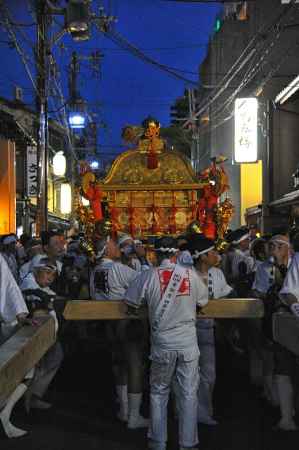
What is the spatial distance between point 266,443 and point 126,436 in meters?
1.31

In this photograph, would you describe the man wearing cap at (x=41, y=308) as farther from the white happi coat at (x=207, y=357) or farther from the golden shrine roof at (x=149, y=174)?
the golden shrine roof at (x=149, y=174)

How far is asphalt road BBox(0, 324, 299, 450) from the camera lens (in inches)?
227

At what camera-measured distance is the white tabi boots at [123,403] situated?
654 cm

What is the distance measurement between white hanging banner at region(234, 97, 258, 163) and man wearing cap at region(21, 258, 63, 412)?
53.4ft

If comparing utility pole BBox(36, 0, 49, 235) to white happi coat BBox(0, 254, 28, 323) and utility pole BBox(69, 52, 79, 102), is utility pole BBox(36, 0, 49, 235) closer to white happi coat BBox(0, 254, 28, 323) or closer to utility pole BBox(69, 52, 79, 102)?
white happi coat BBox(0, 254, 28, 323)

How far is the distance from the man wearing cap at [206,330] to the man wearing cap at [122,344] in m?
0.62

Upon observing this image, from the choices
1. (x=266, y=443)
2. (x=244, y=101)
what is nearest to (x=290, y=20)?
(x=244, y=101)

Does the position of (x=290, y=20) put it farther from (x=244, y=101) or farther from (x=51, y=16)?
(x=51, y=16)

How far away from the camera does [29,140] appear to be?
25594mm

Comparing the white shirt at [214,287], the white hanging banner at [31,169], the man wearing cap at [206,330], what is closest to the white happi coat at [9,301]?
the man wearing cap at [206,330]

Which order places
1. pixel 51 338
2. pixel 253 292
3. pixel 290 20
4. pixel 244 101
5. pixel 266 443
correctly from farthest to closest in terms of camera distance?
pixel 290 20 → pixel 244 101 → pixel 253 292 → pixel 266 443 → pixel 51 338

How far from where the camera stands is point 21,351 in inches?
151

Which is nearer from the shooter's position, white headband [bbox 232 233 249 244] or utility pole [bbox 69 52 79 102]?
white headband [bbox 232 233 249 244]

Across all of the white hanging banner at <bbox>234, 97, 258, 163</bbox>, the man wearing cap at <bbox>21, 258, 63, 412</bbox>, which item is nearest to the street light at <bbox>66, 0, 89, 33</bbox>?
the man wearing cap at <bbox>21, 258, 63, 412</bbox>
